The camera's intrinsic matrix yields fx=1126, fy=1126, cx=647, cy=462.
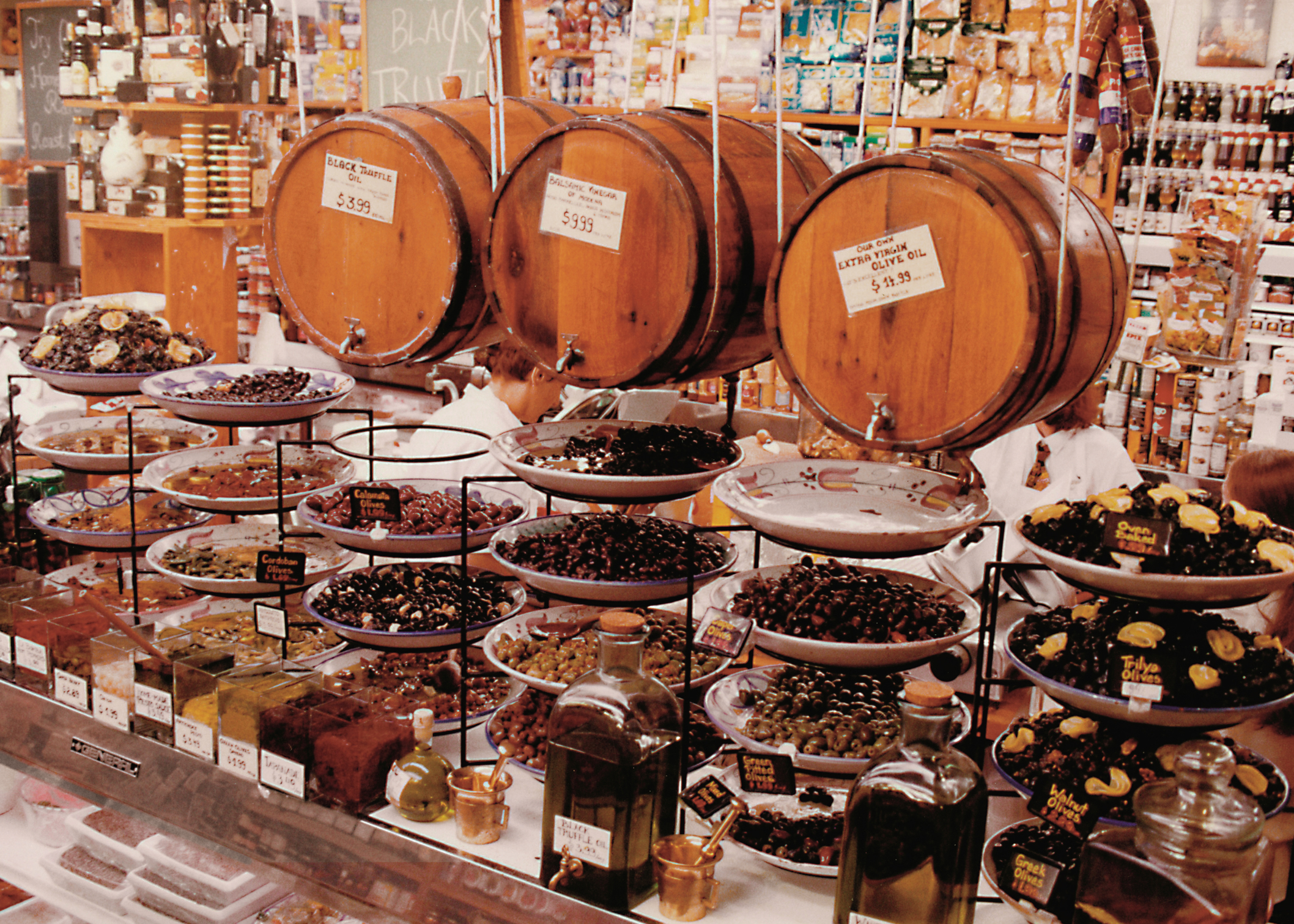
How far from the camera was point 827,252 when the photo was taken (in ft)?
4.33

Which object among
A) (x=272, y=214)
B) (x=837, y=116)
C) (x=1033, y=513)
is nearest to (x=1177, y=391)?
(x=837, y=116)

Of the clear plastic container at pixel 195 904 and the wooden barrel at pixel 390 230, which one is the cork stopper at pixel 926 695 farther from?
the clear plastic container at pixel 195 904

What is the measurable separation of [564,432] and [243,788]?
2.35ft

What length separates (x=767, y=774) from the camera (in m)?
1.33

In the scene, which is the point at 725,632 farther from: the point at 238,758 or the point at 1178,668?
the point at 238,758

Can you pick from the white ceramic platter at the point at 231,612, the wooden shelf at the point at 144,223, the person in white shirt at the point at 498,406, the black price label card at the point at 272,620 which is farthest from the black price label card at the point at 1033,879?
the wooden shelf at the point at 144,223

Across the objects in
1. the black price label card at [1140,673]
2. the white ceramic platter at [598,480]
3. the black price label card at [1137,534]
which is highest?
the black price label card at [1137,534]

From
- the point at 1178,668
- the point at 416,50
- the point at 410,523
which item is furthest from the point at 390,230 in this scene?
the point at 416,50

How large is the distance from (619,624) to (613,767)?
0.56 ft

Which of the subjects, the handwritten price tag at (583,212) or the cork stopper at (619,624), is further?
the handwritten price tag at (583,212)

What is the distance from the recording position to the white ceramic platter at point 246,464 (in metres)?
2.04

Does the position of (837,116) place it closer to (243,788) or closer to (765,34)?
(765,34)

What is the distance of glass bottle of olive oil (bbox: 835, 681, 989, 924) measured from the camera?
3.83ft

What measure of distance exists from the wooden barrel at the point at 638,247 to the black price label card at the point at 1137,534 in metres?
0.54
